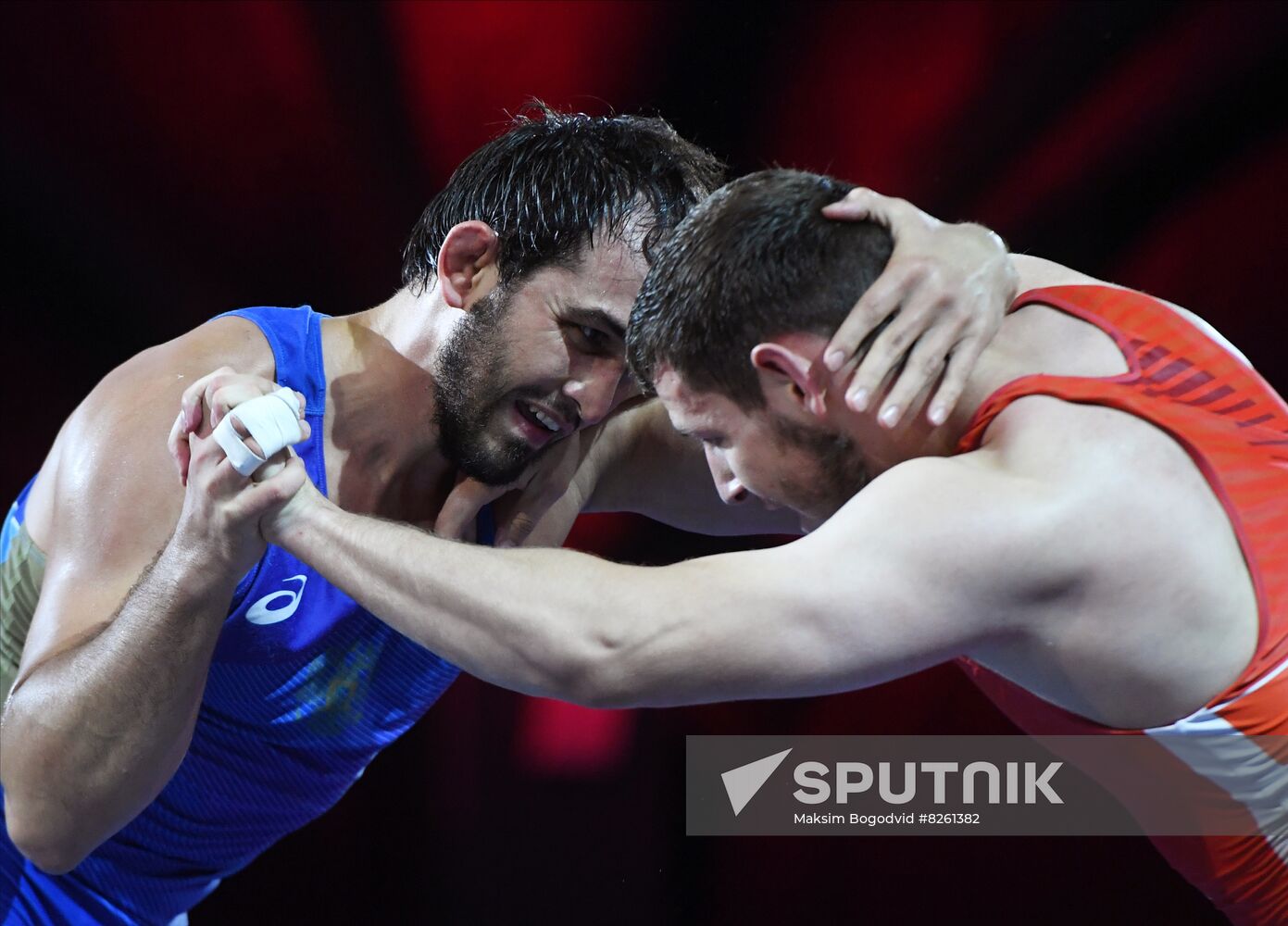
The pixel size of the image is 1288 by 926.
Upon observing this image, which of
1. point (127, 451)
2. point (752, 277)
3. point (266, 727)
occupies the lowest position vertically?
point (266, 727)

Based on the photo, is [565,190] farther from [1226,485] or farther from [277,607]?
[1226,485]

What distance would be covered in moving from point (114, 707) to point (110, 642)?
7cm

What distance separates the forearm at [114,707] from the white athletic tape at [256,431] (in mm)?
150

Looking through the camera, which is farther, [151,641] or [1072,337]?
[151,641]

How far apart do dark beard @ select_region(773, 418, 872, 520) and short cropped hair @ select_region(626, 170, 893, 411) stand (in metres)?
0.06

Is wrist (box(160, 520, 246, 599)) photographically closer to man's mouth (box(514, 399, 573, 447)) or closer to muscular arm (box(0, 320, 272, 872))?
muscular arm (box(0, 320, 272, 872))

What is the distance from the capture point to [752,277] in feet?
4.21

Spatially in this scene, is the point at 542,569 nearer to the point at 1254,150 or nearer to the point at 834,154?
the point at 834,154

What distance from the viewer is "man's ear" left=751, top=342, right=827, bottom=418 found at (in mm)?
1271

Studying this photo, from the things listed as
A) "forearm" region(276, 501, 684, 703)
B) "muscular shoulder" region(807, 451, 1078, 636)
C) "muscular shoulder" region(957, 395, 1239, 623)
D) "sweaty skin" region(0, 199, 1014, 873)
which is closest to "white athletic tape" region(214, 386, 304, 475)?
"sweaty skin" region(0, 199, 1014, 873)

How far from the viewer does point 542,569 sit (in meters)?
1.20

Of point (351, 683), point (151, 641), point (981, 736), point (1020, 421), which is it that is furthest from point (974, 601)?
point (981, 736)

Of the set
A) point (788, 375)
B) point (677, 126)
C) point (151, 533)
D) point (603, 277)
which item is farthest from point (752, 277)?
point (677, 126)

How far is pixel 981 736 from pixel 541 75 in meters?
1.61
